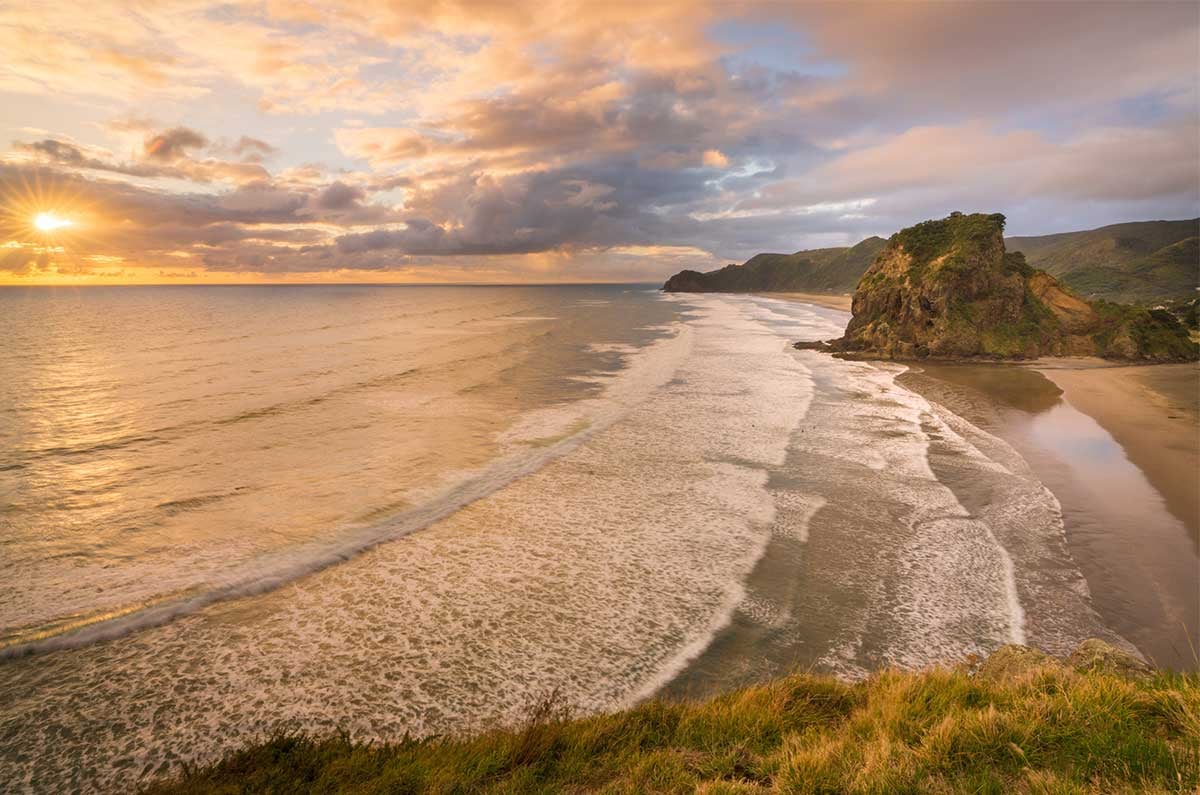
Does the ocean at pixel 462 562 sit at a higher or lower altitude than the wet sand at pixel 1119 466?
lower

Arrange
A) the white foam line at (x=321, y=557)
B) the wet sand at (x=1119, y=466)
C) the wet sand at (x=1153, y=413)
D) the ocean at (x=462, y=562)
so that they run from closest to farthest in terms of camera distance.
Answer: the ocean at (x=462, y=562), the white foam line at (x=321, y=557), the wet sand at (x=1119, y=466), the wet sand at (x=1153, y=413)

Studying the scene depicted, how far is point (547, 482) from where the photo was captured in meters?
17.9

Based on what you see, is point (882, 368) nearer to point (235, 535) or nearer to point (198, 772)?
point (235, 535)

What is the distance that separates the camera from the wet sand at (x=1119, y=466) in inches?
428

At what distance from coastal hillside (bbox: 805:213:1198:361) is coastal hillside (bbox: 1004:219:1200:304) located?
1718 inches

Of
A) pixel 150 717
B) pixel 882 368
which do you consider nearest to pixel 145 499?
pixel 150 717

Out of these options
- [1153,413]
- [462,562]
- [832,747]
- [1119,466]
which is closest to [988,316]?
[1153,413]

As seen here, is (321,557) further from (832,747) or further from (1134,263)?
(1134,263)

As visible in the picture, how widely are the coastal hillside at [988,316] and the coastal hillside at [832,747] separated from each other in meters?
47.9

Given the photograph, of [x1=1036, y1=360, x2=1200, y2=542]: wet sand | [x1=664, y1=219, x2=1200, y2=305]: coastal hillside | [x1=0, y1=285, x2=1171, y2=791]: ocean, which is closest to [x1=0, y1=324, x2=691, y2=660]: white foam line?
[x1=0, y1=285, x2=1171, y2=791]: ocean

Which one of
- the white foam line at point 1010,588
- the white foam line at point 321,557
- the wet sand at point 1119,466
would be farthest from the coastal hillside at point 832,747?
the white foam line at point 321,557

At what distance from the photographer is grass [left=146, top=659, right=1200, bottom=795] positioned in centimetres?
507

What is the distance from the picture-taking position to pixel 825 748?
222 inches

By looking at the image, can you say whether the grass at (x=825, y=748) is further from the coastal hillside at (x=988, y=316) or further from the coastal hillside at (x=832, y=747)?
the coastal hillside at (x=988, y=316)
